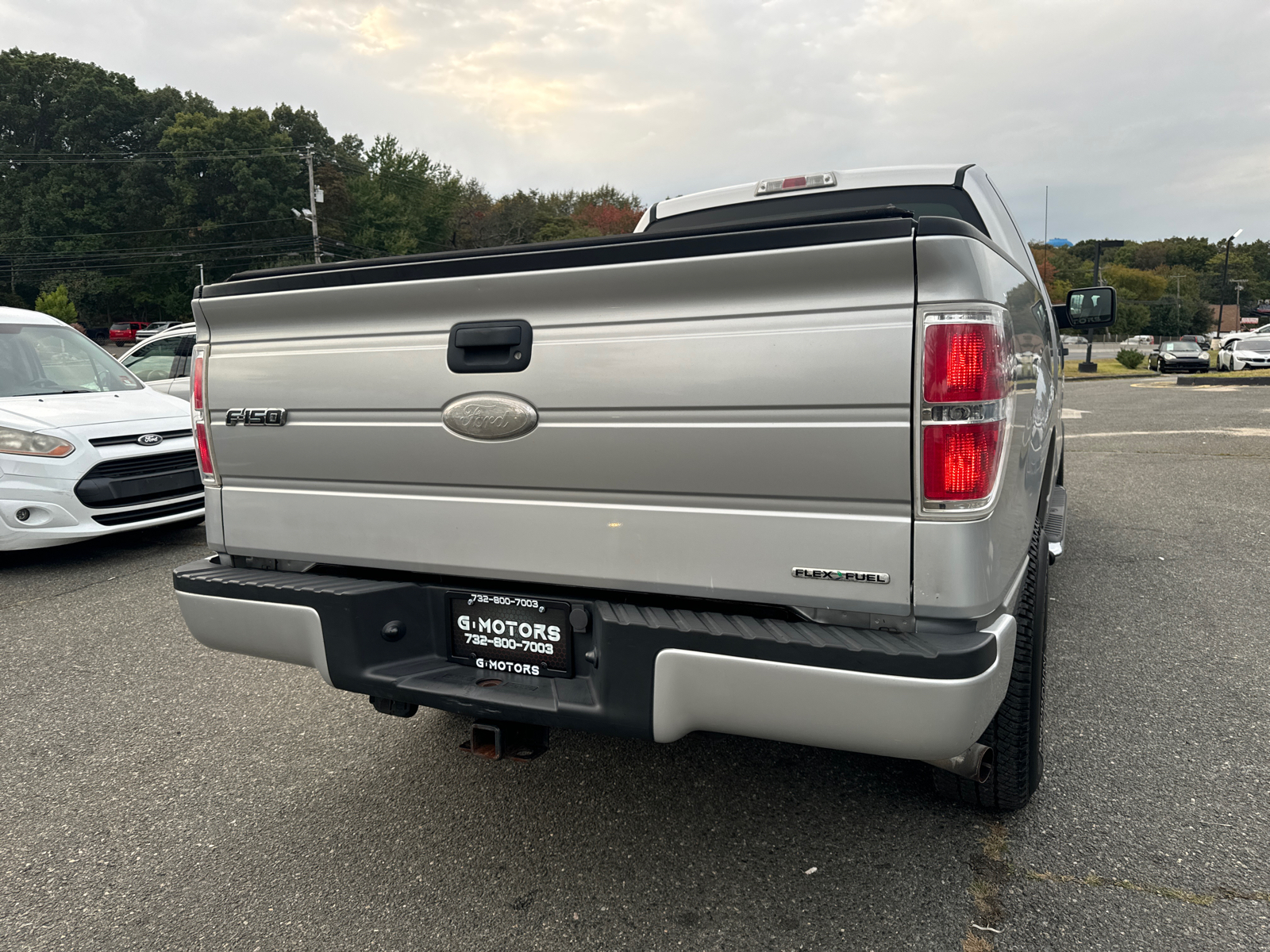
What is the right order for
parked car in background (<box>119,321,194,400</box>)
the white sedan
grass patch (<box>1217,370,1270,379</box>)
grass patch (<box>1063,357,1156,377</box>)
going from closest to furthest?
the white sedan
parked car in background (<box>119,321,194,400</box>)
grass patch (<box>1217,370,1270,379</box>)
grass patch (<box>1063,357,1156,377</box>)

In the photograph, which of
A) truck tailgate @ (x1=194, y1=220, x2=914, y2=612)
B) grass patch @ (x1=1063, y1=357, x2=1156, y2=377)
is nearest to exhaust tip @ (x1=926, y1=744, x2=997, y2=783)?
truck tailgate @ (x1=194, y1=220, x2=914, y2=612)

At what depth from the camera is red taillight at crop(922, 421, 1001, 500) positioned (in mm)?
1769

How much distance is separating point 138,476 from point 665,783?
16.2 ft

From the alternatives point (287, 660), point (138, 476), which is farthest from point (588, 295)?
point (138, 476)

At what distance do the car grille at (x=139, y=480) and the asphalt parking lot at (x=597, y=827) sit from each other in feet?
6.38

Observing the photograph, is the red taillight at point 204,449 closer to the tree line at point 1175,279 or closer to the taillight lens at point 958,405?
the taillight lens at point 958,405

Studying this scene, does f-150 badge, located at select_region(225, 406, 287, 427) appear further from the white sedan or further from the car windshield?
the car windshield

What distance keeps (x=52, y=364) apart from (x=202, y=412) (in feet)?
17.5

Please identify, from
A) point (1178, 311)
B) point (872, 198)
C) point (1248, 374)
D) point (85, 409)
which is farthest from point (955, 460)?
point (1178, 311)

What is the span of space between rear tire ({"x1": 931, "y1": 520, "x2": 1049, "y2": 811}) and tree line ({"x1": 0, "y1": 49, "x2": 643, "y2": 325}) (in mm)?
58994

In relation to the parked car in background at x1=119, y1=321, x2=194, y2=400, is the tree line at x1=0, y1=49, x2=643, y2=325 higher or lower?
higher

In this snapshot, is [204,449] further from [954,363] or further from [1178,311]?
[1178,311]

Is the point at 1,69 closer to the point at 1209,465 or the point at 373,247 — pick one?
the point at 373,247

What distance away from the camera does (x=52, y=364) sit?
6.74m
